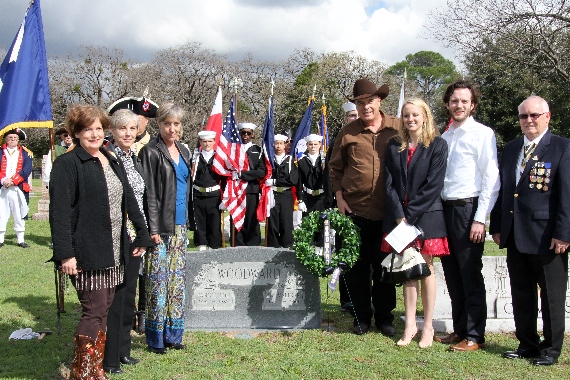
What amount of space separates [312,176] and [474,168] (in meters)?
5.45

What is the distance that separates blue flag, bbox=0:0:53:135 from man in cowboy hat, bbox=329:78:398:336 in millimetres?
3010

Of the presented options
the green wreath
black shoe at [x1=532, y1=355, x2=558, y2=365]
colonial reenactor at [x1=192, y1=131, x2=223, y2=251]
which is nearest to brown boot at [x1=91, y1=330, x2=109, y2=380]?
the green wreath

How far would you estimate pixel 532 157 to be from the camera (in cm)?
465

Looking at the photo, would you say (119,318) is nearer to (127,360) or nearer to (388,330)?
(127,360)

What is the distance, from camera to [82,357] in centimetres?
387

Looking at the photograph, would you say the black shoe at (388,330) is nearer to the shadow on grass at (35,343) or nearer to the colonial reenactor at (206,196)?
the shadow on grass at (35,343)

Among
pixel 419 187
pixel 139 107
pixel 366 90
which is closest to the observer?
pixel 419 187

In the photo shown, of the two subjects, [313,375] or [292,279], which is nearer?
[313,375]

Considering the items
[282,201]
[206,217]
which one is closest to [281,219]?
[282,201]

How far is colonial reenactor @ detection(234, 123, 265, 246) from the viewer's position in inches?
407

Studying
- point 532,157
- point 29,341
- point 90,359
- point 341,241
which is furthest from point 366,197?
point 29,341

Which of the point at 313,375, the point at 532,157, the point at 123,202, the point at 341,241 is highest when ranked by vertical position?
the point at 532,157

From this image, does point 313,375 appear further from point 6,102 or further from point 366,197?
point 6,102

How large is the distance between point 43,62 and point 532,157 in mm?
4815
